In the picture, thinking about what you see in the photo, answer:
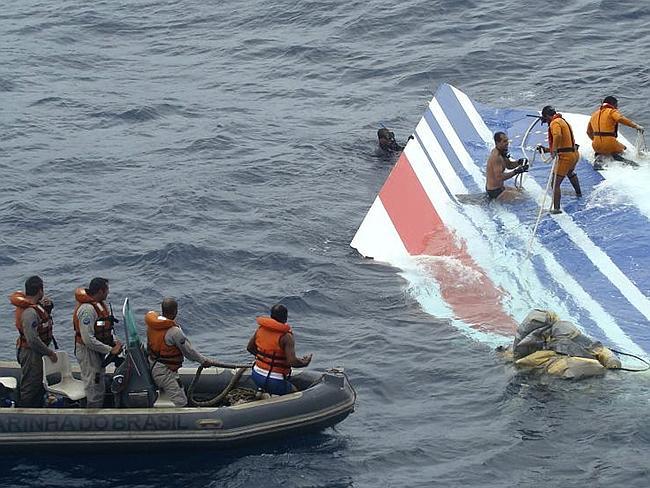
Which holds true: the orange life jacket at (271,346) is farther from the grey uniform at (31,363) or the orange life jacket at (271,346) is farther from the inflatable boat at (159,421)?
the grey uniform at (31,363)

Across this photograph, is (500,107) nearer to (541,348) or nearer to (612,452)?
(541,348)

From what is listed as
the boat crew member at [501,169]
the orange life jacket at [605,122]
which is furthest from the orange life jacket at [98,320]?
the orange life jacket at [605,122]

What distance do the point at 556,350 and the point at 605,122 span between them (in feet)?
21.3

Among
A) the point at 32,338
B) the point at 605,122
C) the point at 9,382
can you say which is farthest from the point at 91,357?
A: the point at 605,122

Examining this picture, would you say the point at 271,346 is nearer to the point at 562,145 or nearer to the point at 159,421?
the point at 159,421

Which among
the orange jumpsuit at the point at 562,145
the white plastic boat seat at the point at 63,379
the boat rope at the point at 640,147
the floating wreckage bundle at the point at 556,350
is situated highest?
the orange jumpsuit at the point at 562,145

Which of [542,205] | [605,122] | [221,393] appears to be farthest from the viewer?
[605,122]

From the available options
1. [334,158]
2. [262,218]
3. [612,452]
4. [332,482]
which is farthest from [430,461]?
[334,158]

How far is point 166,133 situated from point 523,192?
885cm

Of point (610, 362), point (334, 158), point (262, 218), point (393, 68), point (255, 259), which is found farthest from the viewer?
point (393, 68)

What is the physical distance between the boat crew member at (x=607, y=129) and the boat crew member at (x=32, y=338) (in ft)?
34.1

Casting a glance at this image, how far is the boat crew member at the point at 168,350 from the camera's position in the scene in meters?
13.8

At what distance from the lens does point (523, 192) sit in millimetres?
20844

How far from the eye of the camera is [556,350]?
15289mm
